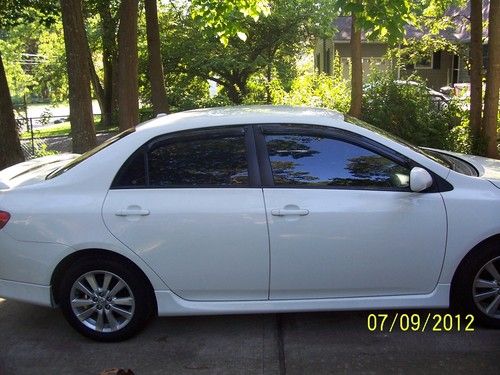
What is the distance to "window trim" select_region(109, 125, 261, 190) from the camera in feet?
12.0

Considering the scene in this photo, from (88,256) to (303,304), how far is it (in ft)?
4.91

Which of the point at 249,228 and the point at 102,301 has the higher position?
the point at 249,228

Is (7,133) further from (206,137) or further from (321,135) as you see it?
(321,135)

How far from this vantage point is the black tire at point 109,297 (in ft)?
12.1

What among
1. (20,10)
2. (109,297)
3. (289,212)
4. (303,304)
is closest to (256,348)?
(303,304)

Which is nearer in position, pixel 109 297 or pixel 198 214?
pixel 198 214

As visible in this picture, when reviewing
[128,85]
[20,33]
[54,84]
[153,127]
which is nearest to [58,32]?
[20,33]

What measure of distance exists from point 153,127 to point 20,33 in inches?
1013

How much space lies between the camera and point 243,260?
11.9 feet

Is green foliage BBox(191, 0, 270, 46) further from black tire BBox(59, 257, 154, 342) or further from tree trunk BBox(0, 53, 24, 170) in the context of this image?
black tire BBox(59, 257, 154, 342)

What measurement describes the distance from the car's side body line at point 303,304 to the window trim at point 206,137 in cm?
77
